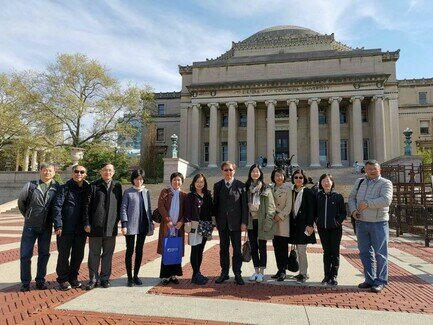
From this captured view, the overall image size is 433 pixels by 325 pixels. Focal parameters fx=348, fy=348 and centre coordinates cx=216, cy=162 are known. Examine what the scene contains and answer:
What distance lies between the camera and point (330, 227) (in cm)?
634

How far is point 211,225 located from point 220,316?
7.17 ft

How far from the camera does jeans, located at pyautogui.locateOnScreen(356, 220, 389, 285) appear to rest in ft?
19.6

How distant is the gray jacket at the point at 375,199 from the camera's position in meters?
6.02

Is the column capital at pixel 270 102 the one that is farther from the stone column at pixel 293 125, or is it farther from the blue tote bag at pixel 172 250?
the blue tote bag at pixel 172 250

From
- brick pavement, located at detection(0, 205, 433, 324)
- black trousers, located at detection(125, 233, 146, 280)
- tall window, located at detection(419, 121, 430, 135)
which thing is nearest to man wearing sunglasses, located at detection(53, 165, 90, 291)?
brick pavement, located at detection(0, 205, 433, 324)

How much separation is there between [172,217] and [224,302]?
1.93 meters

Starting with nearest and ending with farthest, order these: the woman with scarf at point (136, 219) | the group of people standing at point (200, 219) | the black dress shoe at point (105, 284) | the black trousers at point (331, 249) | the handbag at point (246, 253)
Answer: the black dress shoe at point (105, 284) → the group of people standing at point (200, 219) → the woman with scarf at point (136, 219) → the black trousers at point (331, 249) → the handbag at point (246, 253)

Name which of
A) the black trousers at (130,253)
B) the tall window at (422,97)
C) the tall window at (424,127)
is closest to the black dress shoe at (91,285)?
the black trousers at (130,253)

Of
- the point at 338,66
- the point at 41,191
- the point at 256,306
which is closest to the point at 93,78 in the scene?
the point at 338,66

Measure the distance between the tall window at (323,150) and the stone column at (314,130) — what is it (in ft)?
8.48

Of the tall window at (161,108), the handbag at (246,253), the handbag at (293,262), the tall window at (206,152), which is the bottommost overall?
the handbag at (293,262)

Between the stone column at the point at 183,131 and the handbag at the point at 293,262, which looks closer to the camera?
the handbag at the point at 293,262

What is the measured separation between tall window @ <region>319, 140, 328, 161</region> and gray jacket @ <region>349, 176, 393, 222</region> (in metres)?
36.9

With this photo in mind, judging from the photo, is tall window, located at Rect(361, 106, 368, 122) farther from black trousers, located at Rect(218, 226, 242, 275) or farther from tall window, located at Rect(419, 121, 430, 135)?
black trousers, located at Rect(218, 226, 242, 275)
